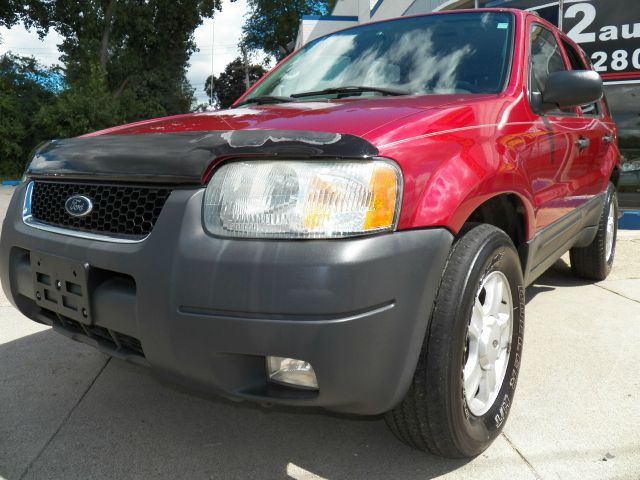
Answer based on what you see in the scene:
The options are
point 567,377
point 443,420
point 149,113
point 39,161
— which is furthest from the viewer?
point 149,113

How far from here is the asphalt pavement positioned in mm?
1916

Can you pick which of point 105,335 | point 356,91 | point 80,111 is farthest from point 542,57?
point 80,111

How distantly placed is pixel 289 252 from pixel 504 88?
1.39 m

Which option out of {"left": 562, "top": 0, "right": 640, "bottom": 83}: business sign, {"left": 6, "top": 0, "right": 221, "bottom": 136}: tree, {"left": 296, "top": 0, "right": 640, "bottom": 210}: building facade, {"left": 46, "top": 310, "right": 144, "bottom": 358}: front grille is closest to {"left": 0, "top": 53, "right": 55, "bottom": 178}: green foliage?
{"left": 6, "top": 0, "right": 221, "bottom": 136}: tree

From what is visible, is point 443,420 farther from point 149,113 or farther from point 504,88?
point 149,113

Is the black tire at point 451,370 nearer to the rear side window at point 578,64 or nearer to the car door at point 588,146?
the car door at point 588,146

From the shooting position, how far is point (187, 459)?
1983mm

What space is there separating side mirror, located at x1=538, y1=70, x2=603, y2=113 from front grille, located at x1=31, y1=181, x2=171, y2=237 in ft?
5.62

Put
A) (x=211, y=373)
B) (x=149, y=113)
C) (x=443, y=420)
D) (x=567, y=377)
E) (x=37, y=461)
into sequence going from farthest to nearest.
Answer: (x=149, y=113) < (x=567, y=377) < (x=37, y=461) < (x=443, y=420) < (x=211, y=373)

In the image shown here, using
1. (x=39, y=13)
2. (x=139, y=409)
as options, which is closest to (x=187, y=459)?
(x=139, y=409)

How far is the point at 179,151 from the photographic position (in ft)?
5.40

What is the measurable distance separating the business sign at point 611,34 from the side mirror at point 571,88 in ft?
21.9

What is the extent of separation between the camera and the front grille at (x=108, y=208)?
171 cm

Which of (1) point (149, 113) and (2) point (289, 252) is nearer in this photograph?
(2) point (289, 252)
